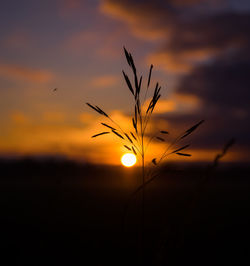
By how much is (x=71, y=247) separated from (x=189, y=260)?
95 cm

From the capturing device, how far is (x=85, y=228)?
12.1 ft

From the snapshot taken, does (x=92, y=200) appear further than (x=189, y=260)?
Yes

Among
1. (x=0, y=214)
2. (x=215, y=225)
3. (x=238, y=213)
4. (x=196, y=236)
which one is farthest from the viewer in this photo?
(x=238, y=213)

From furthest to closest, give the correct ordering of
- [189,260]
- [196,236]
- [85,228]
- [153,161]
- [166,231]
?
[85,228] < [196,236] < [189,260] < [153,161] < [166,231]

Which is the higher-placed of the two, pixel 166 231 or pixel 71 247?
pixel 166 231

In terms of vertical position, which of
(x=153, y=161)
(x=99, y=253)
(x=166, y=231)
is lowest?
(x=99, y=253)

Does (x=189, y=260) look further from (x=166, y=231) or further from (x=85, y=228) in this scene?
(x=166, y=231)

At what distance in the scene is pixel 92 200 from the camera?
572cm

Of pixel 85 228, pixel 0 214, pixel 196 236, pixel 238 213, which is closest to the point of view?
pixel 196 236

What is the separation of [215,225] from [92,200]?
2.26m

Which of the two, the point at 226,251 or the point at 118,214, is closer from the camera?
the point at 226,251

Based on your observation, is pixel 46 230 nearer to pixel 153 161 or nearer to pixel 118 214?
pixel 118 214

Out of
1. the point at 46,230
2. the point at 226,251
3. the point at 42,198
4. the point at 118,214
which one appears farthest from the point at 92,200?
the point at 226,251

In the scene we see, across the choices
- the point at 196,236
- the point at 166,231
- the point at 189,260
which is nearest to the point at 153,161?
the point at 166,231
